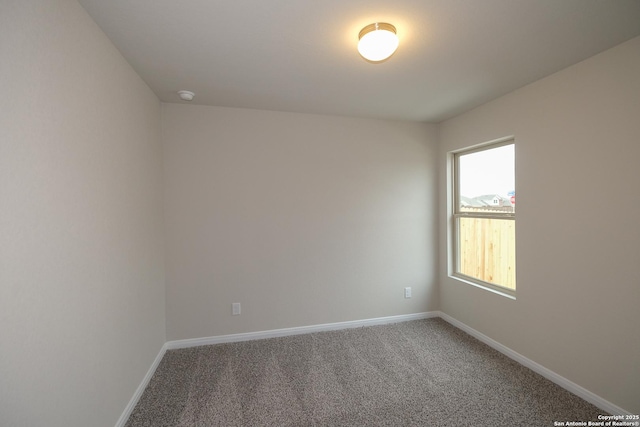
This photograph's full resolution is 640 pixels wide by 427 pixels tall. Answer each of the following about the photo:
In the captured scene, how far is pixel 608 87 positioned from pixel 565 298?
5.17ft

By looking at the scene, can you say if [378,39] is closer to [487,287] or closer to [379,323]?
[487,287]

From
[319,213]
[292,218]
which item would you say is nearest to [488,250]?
[319,213]

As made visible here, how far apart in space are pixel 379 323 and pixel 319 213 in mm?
1567

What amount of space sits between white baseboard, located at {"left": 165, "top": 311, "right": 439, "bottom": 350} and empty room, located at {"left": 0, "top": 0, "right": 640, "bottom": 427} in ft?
0.08

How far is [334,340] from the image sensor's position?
2.95 m

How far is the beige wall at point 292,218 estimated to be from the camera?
2822mm

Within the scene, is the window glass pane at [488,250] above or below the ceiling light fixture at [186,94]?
below

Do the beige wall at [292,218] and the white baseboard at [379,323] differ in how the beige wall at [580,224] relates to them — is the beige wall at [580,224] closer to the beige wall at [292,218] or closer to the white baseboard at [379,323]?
the white baseboard at [379,323]

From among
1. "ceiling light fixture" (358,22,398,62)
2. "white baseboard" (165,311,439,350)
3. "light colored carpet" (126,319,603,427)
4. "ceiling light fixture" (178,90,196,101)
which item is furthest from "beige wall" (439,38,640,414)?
"ceiling light fixture" (178,90,196,101)

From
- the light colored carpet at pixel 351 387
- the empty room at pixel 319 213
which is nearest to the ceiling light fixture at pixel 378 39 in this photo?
the empty room at pixel 319 213

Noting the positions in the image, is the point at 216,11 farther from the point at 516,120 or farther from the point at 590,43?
the point at 516,120

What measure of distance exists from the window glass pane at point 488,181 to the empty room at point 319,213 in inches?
1.2

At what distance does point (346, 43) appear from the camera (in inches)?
69.3

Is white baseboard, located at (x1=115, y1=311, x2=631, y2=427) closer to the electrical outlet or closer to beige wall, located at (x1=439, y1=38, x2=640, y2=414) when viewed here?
beige wall, located at (x1=439, y1=38, x2=640, y2=414)
